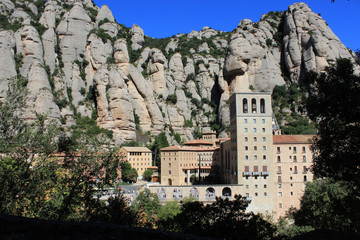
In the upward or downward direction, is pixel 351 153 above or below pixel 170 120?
below

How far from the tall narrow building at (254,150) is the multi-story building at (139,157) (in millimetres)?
26786

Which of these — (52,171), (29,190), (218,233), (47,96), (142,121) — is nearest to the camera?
(218,233)

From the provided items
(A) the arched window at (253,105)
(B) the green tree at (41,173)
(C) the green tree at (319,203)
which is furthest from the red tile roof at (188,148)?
(B) the green tree at (41,173)

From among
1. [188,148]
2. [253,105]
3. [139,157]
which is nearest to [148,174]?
[139,157]

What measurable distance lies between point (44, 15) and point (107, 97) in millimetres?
33672

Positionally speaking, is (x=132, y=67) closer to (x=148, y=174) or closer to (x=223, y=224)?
(x=148, y=174)

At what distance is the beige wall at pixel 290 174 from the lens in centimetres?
4597

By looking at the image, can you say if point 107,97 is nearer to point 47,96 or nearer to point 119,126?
point 119,126

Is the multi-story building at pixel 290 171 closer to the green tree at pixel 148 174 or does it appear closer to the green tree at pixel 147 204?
the green tree at pixel 147 204

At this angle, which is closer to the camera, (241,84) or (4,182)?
(4,182)

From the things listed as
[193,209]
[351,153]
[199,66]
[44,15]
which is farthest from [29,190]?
[199,66]

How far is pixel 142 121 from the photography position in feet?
269

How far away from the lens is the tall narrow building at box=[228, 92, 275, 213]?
4572 cm

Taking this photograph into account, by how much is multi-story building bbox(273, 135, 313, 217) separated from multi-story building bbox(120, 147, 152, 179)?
33.0 m
